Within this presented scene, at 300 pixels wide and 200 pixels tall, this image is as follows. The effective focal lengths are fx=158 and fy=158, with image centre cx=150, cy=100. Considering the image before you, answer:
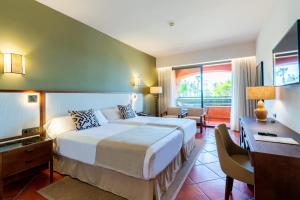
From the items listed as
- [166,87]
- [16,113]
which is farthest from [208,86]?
[16,113]

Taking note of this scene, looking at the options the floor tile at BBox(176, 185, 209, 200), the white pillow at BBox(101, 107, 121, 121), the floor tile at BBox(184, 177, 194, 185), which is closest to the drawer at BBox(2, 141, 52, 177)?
the white pillow at BBox(101, 107, 121, 121)

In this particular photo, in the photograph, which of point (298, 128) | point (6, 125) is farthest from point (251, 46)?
point (6, 125)

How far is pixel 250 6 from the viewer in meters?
2.87

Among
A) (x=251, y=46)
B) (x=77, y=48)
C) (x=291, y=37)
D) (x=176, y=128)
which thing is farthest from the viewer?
(x=251, y=46)

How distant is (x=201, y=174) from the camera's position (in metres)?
2.51

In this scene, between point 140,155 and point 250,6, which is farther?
point 250,6

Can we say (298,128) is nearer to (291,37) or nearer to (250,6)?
(291,37)

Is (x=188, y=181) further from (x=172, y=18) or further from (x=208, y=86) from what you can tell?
(x=208, y=86)

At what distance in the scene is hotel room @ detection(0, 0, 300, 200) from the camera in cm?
174

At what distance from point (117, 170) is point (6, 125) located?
177 cm

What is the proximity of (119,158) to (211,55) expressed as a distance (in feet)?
15.8

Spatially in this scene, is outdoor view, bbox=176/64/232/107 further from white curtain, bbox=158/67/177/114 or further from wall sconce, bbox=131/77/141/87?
wall sconce, bbox=131/77/141/87

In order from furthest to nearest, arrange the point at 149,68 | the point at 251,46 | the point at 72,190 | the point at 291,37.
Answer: the point at 149,68
the point at 251,46
the point at 72,190
the point at 291,37

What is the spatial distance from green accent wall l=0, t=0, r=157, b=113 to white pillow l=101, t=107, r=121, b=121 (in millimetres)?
569
